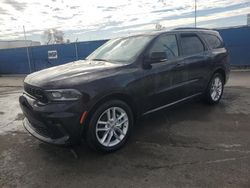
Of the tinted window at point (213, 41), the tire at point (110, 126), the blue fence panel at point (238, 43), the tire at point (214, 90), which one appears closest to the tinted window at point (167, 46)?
the tire at point (110, 126)

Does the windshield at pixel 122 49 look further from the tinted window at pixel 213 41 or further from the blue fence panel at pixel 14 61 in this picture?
the blue fence panel at pixel 14 61

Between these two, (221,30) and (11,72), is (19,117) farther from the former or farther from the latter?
A: (11,72)

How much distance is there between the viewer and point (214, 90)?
591 centimetres

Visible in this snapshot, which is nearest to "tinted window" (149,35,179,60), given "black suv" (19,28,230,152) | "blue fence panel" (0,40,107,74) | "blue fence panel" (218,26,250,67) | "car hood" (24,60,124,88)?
"black suv" (19,28,230,152)

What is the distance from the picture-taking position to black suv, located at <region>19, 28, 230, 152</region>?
328cm

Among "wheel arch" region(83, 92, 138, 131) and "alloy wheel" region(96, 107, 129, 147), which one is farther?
"alloy wheel" region(96, 107, 129, 147)

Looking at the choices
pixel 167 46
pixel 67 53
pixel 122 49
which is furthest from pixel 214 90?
pixel 67 53

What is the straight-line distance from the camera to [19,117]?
603 cm

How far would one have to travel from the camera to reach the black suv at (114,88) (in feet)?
10.8

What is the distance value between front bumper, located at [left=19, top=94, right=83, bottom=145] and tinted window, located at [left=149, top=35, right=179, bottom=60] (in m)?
1.75

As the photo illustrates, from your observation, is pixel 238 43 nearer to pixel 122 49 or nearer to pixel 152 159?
pixel 122 49

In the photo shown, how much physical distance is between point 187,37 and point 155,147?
2.52m

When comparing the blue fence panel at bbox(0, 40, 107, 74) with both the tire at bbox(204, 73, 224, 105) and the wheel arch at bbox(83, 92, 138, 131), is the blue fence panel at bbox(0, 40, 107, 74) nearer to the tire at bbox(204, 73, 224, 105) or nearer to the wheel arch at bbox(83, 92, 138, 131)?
the tire at bbox(204, 73, 224, 105)

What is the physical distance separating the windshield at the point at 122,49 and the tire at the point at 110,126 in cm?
85
